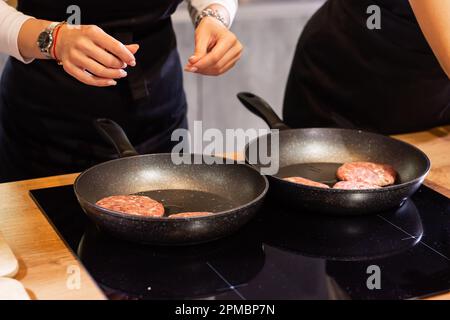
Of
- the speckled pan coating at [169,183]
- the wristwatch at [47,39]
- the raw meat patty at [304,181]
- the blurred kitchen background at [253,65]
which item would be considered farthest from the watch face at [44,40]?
the blurred kitchen background at [253,65]

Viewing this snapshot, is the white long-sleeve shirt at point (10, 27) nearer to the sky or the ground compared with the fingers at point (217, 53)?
nearer to the sky

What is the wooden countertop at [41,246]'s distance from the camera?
1.06 metres

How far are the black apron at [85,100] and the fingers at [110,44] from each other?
43cm

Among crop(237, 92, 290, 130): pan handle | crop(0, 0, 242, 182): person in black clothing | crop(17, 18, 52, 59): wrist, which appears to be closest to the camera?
crop(17, 18, 52, 59): wrist

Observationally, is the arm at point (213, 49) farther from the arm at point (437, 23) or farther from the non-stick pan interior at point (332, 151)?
the arm at point (437, 23)

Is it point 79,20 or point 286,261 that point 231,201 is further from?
point 79,20

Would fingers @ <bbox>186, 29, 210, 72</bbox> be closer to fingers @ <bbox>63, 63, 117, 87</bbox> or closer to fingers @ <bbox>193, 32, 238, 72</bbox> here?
fingers @ <bbox>193, 32, 238, 72</bbox>

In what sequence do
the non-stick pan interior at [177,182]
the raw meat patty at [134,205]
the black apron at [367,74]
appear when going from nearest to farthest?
the raw meat patty at [134,205] → the non-stick pan interior at [177,182] → the black apron at [367,74]

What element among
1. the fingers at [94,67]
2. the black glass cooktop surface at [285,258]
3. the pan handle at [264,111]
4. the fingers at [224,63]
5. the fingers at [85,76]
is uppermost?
the fingers at [94,67]

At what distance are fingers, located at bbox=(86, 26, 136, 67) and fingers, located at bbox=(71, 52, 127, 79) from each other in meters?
0.03

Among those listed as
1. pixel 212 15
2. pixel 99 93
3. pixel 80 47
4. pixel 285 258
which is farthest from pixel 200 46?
pixel 285 258

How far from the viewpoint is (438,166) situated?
1611 millimetres

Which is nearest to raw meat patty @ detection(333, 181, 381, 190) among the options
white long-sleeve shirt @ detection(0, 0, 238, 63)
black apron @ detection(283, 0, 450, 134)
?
black apron @ detection(283, 0, 450, 134)

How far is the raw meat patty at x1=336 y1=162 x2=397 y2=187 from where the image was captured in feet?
4.67
